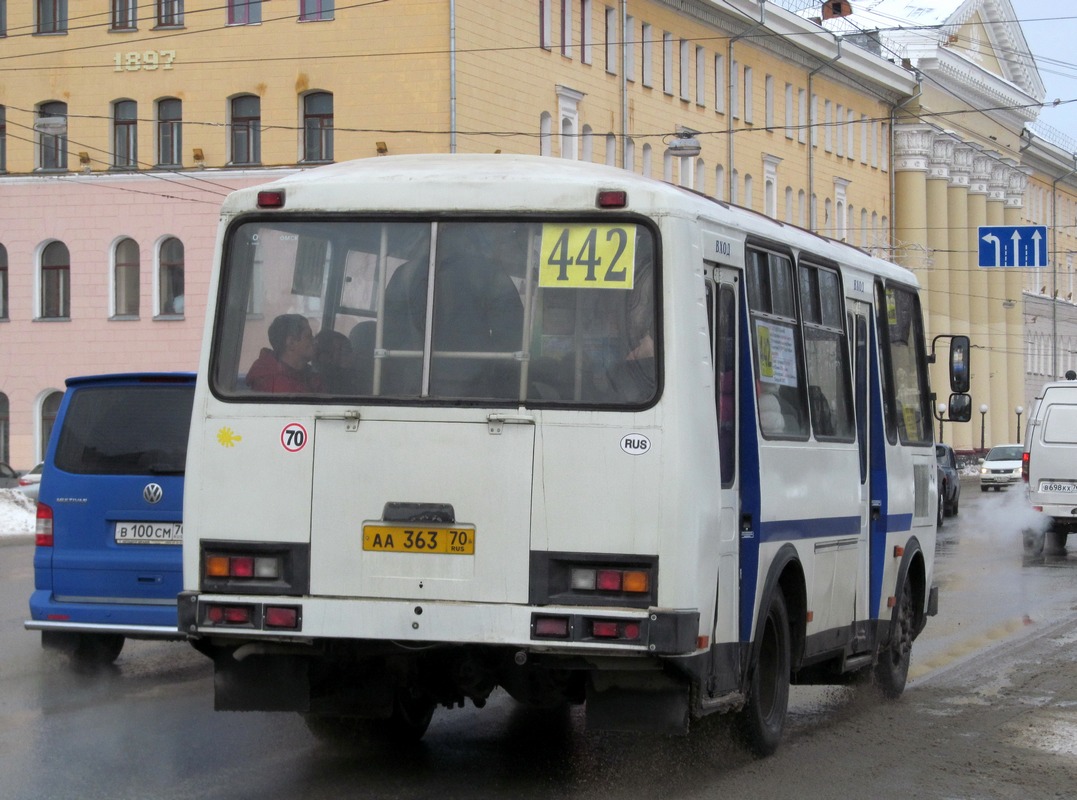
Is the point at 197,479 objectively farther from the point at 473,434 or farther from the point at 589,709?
the point at 589,709

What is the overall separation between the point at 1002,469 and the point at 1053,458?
93.7ft

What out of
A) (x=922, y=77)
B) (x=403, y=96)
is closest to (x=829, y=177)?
(x=922, y=77)

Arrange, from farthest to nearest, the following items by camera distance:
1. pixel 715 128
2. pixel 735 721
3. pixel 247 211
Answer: pixel 715 128, pixel 735 721, pixel 247 211

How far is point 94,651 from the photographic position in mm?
11852

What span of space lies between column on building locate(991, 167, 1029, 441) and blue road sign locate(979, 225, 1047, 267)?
46229 millimetres

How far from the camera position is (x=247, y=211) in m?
7.98

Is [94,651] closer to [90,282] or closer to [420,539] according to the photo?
[420,539]

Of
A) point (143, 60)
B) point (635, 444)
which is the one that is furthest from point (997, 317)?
point (635, 444)

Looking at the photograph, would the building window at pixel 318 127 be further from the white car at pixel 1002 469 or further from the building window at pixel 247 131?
the white car at pixel 1002 469

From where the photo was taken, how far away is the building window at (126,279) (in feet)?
152

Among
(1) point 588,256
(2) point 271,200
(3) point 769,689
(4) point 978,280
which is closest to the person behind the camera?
(1) point 588,256

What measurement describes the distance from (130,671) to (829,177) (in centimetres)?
5760

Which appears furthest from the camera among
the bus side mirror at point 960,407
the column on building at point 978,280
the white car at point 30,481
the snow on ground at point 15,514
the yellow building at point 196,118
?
the column on building at point 978,280

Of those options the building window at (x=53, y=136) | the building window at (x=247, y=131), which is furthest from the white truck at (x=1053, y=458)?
the building window at (x=53, y=136)
